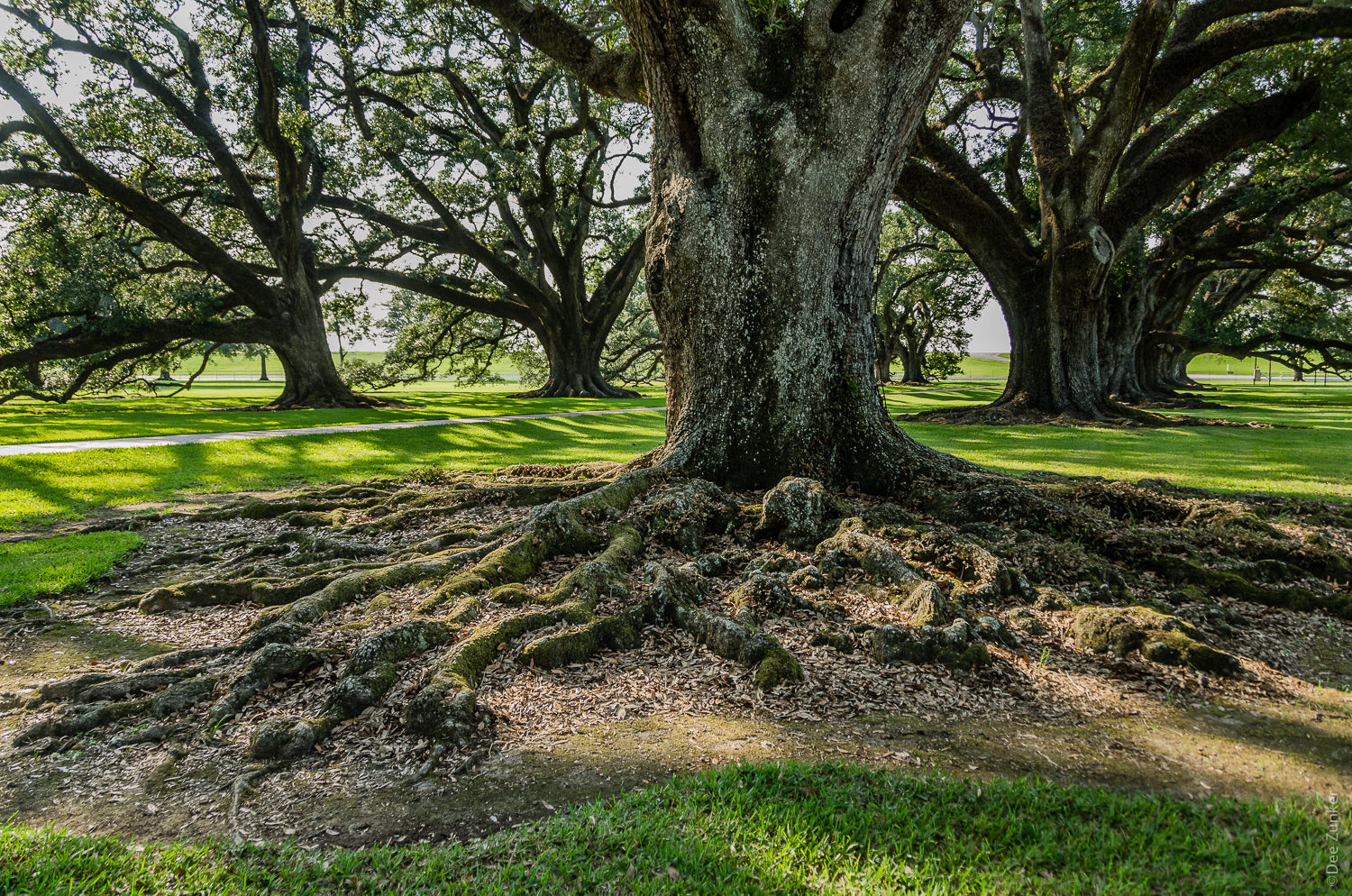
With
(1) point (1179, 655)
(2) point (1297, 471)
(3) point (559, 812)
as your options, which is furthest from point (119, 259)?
(2) point (1297, 471)

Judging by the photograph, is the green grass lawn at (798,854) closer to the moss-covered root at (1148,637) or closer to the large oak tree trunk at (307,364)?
the moss-covered root at (1148,637)

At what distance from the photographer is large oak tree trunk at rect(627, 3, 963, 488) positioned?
540 centimetres

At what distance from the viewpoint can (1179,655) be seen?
10.8 feet

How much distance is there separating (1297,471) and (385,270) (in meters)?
27.1

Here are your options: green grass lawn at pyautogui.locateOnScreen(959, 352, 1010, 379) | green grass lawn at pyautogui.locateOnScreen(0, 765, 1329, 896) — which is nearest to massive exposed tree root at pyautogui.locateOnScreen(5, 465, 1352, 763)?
green grass lawn at pyautogui.locateOnScreen(0, 765, 1329, 896)

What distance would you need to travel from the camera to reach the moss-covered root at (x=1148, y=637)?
325cm

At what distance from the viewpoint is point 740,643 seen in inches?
134

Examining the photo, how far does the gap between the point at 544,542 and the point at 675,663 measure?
1.67 meters

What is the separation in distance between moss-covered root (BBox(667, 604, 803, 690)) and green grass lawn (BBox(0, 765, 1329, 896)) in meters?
0.88

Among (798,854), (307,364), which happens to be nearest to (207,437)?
(307,364)

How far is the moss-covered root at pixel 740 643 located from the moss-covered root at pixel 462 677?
0.60 meters

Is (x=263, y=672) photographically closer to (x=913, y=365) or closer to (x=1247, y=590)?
(x=1247, y=590)

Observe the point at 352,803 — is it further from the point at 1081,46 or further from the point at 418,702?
the point at 1081,46

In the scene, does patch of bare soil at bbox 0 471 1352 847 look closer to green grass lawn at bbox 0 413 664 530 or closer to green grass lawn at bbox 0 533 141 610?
green grass lawn at bbox 0 533 141 610
